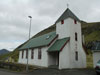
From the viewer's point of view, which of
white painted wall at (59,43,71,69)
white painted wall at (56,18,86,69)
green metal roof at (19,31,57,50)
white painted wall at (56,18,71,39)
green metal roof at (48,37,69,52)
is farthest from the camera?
green metal roof at (19,31,57,50)

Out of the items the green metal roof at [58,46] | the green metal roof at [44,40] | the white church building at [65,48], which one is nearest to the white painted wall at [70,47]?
the white church building at [65,48]

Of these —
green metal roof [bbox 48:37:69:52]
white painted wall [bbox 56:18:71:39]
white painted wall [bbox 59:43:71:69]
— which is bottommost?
white painted wall [bbox 59:43:71:69]

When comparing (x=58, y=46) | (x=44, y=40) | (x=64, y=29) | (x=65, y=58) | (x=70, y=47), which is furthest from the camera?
(x=44, y=40)

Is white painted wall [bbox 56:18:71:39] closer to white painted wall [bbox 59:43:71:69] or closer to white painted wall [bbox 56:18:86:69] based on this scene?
white painted wall [bbox 56:18:86:69]

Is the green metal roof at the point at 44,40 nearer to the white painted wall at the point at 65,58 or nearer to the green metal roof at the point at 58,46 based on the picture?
the green metal roof at the point at 58,46

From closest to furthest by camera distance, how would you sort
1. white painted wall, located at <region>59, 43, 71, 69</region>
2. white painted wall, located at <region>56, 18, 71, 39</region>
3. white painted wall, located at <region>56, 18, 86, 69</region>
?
white painted wall, located at <region>59, 43, 71, 69</region>
white painted wall, located at <region>56, 18, 86, 69</region>
white painted wall, located at <region>56, 18, 71, 39</region>

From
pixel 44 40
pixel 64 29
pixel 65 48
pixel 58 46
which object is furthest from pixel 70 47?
pixel 44 40

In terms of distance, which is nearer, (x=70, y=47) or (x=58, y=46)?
(x=70, y=47)

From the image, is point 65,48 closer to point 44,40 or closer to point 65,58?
point 65,58

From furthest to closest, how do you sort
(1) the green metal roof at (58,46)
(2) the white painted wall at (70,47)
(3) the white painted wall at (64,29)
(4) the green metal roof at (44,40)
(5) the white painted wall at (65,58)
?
(4) the green metal roof at (44,40) → (3) the white painted wall at (64,29) → (1) the green metal roof at (58,46) → (2) the white painted wall at (70,47) → (5) the white painted wall at (65,58)

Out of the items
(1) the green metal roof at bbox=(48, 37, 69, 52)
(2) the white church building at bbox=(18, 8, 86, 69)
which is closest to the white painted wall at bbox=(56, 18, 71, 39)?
(2) the white church building at bbox=(18, 8, 86, 69)

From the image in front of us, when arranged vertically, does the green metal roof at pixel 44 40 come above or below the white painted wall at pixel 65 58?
above

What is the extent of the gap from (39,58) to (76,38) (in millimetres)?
8933

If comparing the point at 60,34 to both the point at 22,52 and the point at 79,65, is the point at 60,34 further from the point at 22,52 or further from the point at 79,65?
the point at 22,52
